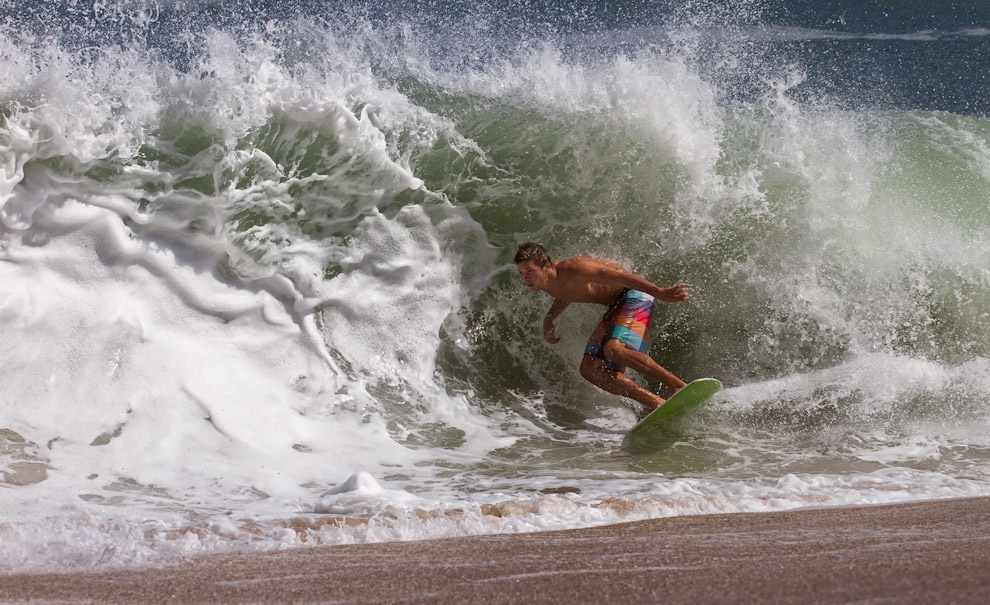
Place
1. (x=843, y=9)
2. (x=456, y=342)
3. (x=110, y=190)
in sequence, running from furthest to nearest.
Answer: (x=843, y=9) < (x=456, y=342) < (x=110, y=190)

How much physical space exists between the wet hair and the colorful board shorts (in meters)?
0.54

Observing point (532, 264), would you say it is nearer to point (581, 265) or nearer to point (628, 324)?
point (581, 265)

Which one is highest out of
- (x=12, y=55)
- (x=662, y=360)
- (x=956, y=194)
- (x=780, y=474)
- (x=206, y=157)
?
(x=956, y=194)

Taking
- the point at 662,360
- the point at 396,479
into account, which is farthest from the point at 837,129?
the point at 396,479

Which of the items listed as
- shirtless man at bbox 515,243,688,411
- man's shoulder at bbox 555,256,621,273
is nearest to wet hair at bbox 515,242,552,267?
shirtless man at bbox 515,243,688,411

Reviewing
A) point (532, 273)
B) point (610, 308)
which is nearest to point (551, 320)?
point (610, 308)

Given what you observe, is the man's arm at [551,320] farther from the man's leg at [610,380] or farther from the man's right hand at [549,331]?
the man's leg at [610,380]

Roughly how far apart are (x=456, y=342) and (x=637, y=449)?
4.88 feet

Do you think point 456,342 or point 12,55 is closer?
point 12,55

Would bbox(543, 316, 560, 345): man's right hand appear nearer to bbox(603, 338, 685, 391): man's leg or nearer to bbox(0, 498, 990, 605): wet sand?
bbox(603, 338, 685, 391): man's leg

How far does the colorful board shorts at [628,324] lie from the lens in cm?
477

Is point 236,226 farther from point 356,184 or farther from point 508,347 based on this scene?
point 508,347

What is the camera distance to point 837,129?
18.9 feet

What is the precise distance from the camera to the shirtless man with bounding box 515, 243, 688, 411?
183 inches
